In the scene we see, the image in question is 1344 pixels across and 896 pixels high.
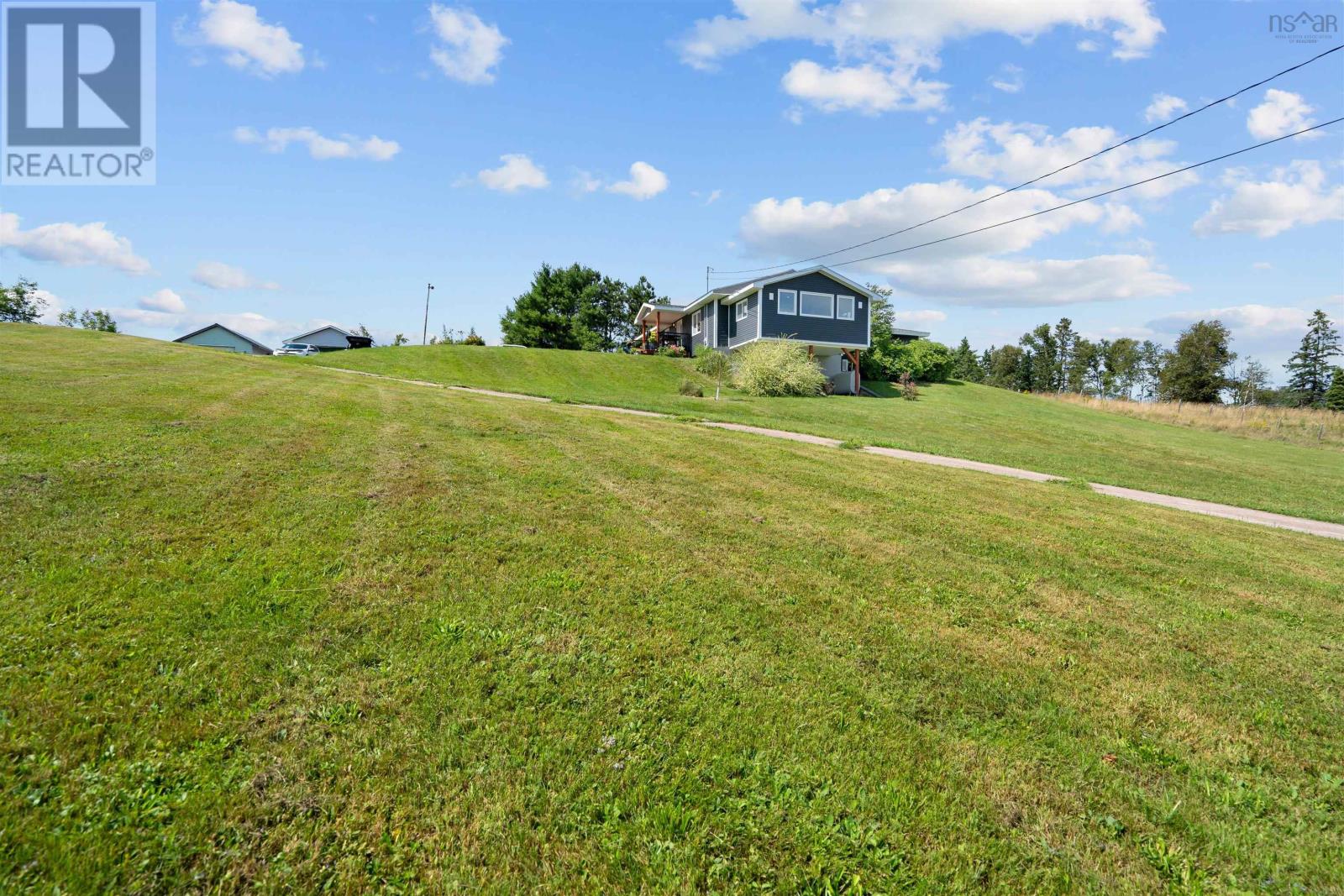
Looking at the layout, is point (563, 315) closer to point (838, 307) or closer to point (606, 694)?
point (838, 307)

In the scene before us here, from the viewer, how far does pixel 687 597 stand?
4.68 meters

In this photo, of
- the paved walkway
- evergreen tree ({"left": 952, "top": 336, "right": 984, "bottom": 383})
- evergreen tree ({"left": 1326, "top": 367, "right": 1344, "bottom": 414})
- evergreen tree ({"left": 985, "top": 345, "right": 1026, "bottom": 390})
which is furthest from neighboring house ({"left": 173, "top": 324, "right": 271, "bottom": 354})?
evergreen tree ({"left": 1326, "top": 367, "right": 1344, "bottom": 414})

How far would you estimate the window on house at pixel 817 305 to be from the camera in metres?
31.2

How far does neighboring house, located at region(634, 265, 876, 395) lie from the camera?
3067cm

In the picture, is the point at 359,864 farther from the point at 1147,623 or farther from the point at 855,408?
the point at 855,408

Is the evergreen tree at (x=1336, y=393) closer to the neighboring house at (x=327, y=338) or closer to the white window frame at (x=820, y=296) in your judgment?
the white window frame at (x=820, y=296)

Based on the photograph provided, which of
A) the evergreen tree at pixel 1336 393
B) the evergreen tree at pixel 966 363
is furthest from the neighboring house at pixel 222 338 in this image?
the evergreen tree at pixel 1336 393

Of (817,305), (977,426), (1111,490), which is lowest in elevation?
(1111,490)

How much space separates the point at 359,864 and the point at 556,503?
431cm

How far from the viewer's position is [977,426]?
71.7ft

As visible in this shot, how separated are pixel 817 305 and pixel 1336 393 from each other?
56.0 m

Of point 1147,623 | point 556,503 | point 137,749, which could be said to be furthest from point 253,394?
point 1147,623

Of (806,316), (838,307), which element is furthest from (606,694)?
(838,307)

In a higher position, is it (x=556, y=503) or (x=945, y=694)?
(x=556, y=503)
